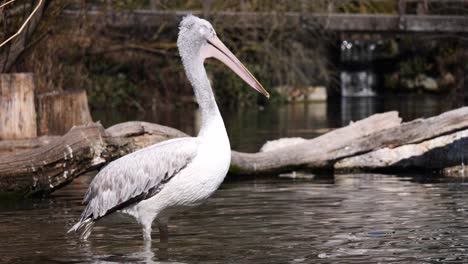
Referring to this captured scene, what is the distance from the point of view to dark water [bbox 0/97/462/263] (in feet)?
25.8

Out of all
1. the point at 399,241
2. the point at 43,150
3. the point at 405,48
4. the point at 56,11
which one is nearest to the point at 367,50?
the point at 405,48

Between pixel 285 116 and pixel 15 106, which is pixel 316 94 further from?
pixel 15 106

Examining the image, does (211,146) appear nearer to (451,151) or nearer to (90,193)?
(90,193)

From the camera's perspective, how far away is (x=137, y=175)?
8117mm

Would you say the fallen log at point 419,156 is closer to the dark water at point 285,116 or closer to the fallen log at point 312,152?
the fallen log at point 312,152

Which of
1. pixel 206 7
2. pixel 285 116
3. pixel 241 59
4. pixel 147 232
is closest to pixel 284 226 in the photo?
pixel 147 232

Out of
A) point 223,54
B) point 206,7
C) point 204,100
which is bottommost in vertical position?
point 204,100

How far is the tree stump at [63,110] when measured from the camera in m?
13.7

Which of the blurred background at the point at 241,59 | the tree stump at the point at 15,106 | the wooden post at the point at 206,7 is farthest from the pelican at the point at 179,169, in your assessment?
the wooden post at the point at 206,7

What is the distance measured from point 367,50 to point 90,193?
3028cm

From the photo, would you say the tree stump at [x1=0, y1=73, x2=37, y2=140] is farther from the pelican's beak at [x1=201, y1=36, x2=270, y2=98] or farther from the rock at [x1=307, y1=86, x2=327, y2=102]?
the rock at [x1=307, y1=86, x2=327, y2=102]

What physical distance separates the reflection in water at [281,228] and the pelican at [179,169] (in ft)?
1.04

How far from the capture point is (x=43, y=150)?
11180mm

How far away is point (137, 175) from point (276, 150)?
5.06 metres
